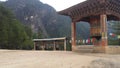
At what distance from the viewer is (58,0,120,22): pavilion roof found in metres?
24.4

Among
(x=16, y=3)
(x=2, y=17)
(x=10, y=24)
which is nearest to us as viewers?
(x=2, y=17)

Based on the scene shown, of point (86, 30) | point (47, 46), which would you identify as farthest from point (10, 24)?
point (86, 30)

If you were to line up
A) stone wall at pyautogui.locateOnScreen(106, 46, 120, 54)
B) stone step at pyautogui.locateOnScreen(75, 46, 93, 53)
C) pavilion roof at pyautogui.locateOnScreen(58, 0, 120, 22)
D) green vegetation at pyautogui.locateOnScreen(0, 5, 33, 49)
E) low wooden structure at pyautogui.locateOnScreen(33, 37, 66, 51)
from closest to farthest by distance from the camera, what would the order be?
stone wall at pyautogui.locateOnScreen(106, 46, 120, 54) → pavilion roof at pyautogui.locateOnScreen(58, 0, 120, 22) → stone step at pyautogui.locateOnScreen(75, 46, 93, 53) → low wooden structure at pyautogui.locateOnScreen(33, 37, 66, 51) → green vegetation at pyautogui.locateOnScreen(0, 5, 33, 49)

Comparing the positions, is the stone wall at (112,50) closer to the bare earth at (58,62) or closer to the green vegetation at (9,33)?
the bare earth at (58,62)

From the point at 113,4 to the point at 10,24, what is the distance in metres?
34.7

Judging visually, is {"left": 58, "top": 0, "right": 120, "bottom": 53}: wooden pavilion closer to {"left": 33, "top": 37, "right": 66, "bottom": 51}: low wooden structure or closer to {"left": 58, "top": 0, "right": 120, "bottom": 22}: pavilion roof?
{"left": 58, "top": 0, "right": 120, "bottom": 22}: pavilion roof

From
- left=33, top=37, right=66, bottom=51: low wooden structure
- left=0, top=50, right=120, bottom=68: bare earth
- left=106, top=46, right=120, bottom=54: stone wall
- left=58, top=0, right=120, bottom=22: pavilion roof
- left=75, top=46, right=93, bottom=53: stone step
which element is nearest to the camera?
left=0, top=50, right=120, bottom=68: bare earth

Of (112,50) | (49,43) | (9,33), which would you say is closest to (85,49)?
(112,50)

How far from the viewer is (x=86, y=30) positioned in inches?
4683

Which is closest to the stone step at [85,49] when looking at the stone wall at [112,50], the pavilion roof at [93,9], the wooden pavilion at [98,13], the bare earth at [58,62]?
the wooden pavilion at [98,13]

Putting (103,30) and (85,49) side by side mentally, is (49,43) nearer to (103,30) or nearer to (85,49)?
(85,49)

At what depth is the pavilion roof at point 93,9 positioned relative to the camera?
24441mm

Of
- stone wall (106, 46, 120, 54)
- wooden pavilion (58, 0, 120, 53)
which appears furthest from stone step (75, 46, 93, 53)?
stone wall (106, 46, 120, 54)

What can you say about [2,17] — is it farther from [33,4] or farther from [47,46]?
[33,4]
